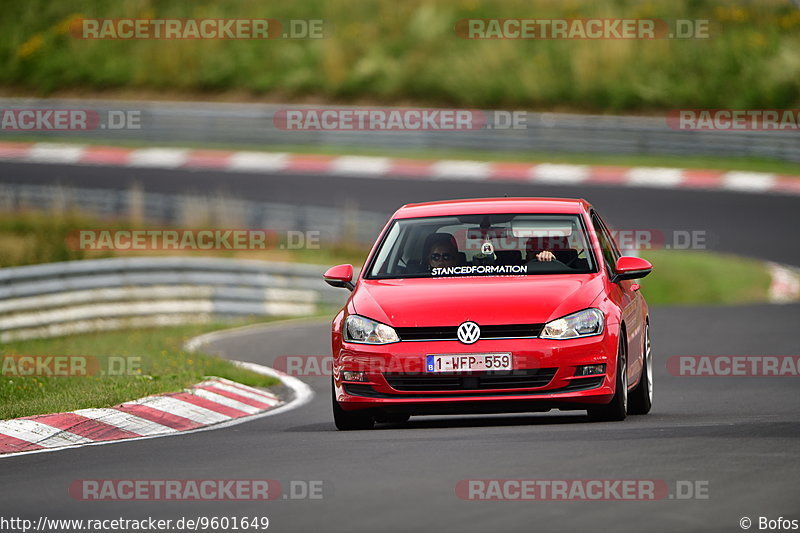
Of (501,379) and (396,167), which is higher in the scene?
(396,167)

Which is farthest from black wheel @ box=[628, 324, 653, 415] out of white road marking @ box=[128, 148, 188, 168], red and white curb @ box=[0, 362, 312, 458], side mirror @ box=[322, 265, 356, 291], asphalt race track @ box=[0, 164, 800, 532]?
white road marking @ box=[128, 148, 188, 168]

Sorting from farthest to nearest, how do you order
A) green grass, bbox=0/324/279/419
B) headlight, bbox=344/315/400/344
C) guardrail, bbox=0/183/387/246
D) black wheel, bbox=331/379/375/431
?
1. guardrail, bbox=0/183/387/246
2. green grass, bbox=0/324/279/419
3. black wheel, bbox=331/379/375/431
4. headlight, bbox=344/315/400/344

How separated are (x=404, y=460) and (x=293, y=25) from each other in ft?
119

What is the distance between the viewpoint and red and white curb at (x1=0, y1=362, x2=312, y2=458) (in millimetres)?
11070

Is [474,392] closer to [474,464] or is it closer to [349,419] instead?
[349,419]

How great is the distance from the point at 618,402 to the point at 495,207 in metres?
1.79

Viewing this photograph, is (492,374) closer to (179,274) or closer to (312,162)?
(179,274)

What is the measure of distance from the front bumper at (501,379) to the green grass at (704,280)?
1202cm

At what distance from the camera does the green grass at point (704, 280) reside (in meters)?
23.1

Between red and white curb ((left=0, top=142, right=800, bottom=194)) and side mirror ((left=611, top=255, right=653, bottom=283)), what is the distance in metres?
19.3

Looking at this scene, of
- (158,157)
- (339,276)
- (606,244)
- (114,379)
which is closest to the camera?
(339,276)

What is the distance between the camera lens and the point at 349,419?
434 inches

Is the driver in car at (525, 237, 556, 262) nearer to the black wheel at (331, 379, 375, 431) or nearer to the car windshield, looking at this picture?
the car windshield

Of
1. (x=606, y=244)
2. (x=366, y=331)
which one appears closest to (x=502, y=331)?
(x=366, y=331)
